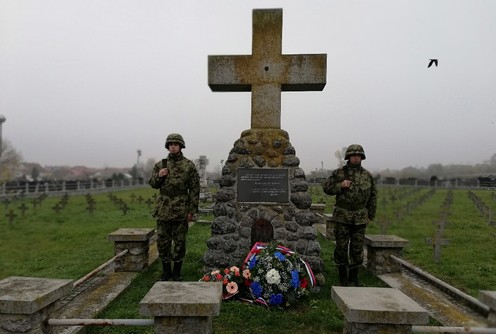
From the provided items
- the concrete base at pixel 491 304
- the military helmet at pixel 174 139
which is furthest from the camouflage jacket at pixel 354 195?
the concrete base at pixel 491 304

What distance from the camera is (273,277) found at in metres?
4.26

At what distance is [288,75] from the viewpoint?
5562 mm

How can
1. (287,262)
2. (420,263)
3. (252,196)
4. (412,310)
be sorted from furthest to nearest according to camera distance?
(420,263) < (252,196) < (287,262) < (412,310)

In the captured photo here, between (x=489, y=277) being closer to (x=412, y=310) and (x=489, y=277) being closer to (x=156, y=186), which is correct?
(x=412, y=310)

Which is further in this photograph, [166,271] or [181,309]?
[166,271]

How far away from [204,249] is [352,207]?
3.70 metres

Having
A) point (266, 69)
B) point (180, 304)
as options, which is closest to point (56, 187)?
point (266, 69)

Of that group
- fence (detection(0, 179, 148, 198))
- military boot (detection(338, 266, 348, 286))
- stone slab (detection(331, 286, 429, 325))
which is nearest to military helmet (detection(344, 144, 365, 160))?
military boot (detection(338, 266, 348, 286))

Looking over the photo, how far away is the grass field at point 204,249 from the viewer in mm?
3955

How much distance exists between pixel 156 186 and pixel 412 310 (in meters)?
3.71

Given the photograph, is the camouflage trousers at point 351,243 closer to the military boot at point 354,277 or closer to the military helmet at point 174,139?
the military boot at point 354,277

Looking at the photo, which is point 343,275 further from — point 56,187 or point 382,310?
point 56,187

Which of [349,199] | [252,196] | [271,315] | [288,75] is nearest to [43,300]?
[271,315]

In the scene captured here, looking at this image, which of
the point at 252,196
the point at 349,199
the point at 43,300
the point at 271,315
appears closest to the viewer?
the point at 43,300
